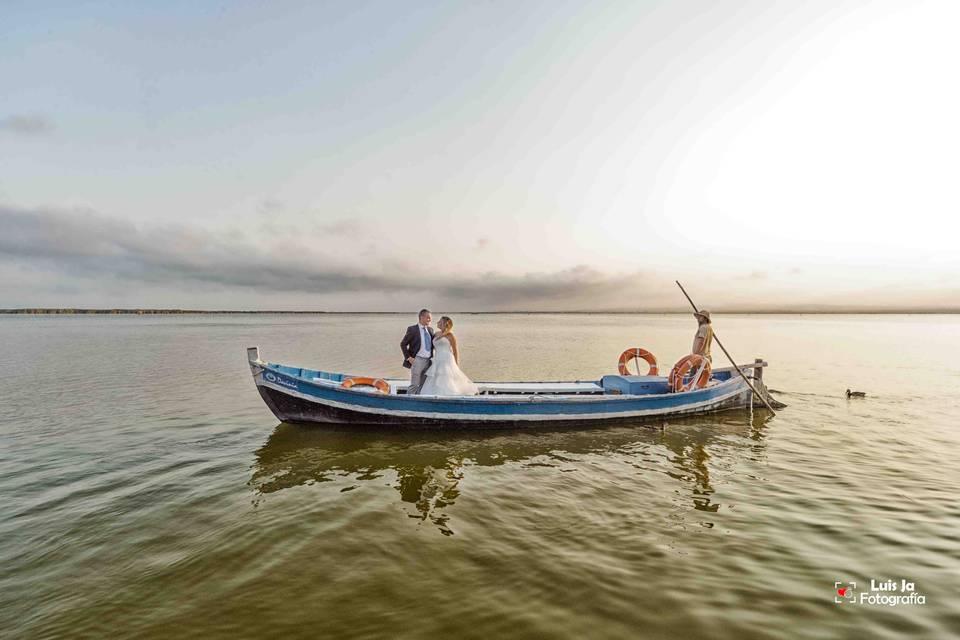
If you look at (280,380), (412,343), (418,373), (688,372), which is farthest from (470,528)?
(688,372)

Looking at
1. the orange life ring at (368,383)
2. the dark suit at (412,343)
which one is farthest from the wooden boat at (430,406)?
the dark suit at (412,343)

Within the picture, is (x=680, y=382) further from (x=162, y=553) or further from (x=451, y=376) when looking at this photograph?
(x=162, y=553)

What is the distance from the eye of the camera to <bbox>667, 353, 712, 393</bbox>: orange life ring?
14930 mm

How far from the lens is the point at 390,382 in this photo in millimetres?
15914

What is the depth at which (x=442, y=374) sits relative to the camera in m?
13.1

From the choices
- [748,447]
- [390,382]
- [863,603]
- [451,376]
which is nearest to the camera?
[863,603]

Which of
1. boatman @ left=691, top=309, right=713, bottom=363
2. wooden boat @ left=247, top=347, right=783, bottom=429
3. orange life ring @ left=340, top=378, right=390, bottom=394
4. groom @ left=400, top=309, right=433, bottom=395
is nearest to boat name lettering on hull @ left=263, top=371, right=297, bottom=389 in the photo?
wooden boat @ left=247, top=347, right=783, bottom=429

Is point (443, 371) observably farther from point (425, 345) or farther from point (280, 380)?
point (280, 380)

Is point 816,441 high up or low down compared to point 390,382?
down

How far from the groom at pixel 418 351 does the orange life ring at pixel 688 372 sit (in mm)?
8098

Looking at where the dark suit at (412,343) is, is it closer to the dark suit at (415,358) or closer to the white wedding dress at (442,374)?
the dark suit at (415,358)

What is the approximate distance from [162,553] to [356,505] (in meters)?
2.89

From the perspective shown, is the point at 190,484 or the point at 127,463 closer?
the point at 190,484

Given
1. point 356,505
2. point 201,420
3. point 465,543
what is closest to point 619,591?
point 465,543
